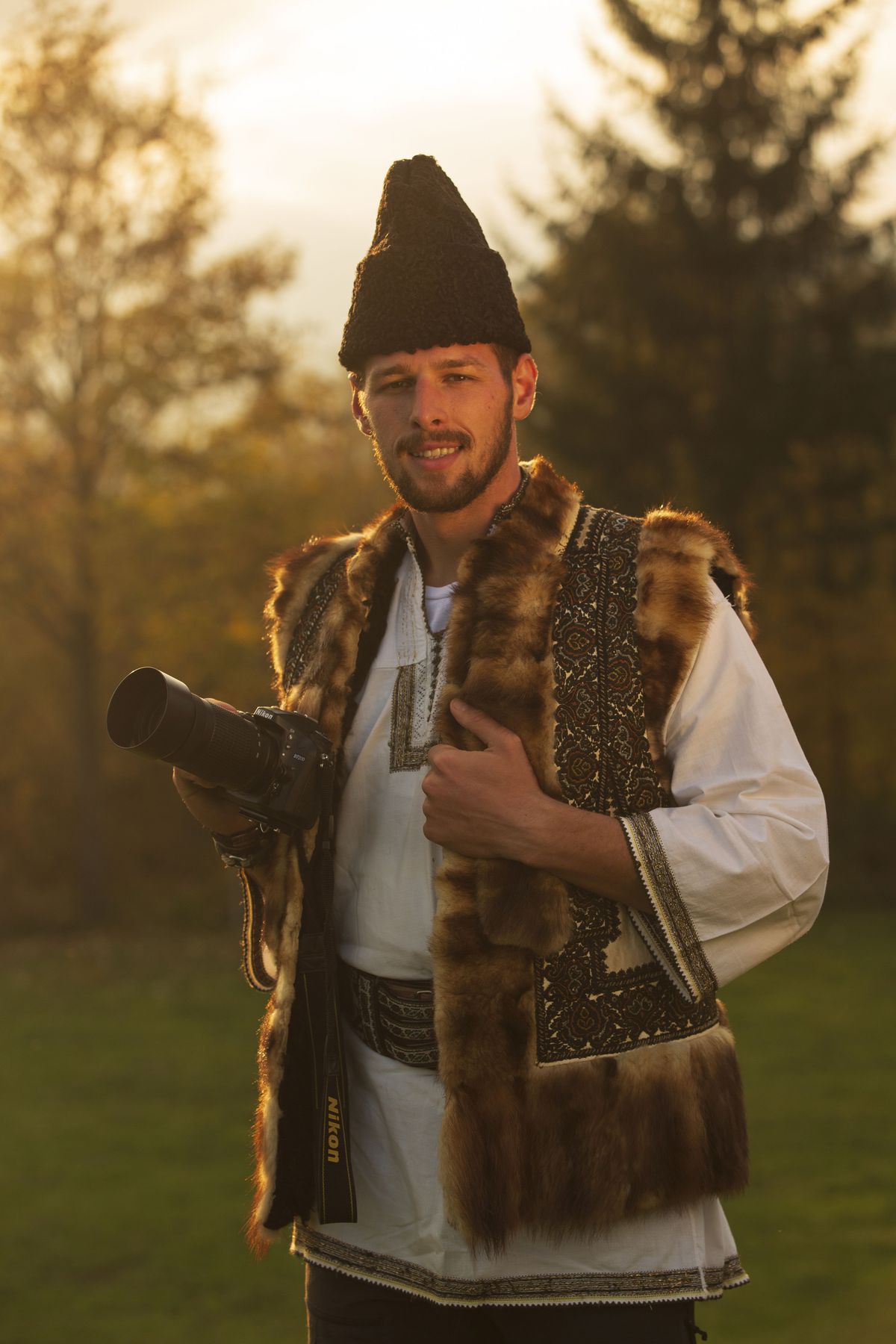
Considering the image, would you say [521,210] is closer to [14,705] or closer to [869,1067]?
[14,705]

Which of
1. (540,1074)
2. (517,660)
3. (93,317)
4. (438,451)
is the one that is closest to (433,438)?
(438,451)

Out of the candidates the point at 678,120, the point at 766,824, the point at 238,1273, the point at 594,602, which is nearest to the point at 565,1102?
the point at 766,824

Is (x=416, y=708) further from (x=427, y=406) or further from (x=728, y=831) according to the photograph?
(x=728, y=831)

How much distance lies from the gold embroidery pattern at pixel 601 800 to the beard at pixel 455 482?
0.28 meters

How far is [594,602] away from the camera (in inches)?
87.4

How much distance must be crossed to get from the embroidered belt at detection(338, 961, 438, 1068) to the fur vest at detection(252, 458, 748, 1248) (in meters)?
0.11

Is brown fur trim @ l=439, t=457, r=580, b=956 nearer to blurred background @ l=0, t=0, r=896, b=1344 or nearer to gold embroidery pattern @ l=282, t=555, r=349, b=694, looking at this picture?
gold embroidery pattern @ l=282, t=555, r=349, b=694

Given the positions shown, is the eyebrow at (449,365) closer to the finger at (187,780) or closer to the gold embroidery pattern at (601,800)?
the gold embroidery pattern at (601,800)

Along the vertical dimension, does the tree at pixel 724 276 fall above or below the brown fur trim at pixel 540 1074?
above

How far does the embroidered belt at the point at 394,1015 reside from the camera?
2.23 meters

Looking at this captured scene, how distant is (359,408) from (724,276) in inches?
550

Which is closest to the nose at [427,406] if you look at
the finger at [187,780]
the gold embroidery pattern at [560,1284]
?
the finger at [187,780]

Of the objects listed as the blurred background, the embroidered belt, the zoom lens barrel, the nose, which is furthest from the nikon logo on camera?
the blurred background

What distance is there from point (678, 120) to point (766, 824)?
14.7 meters
